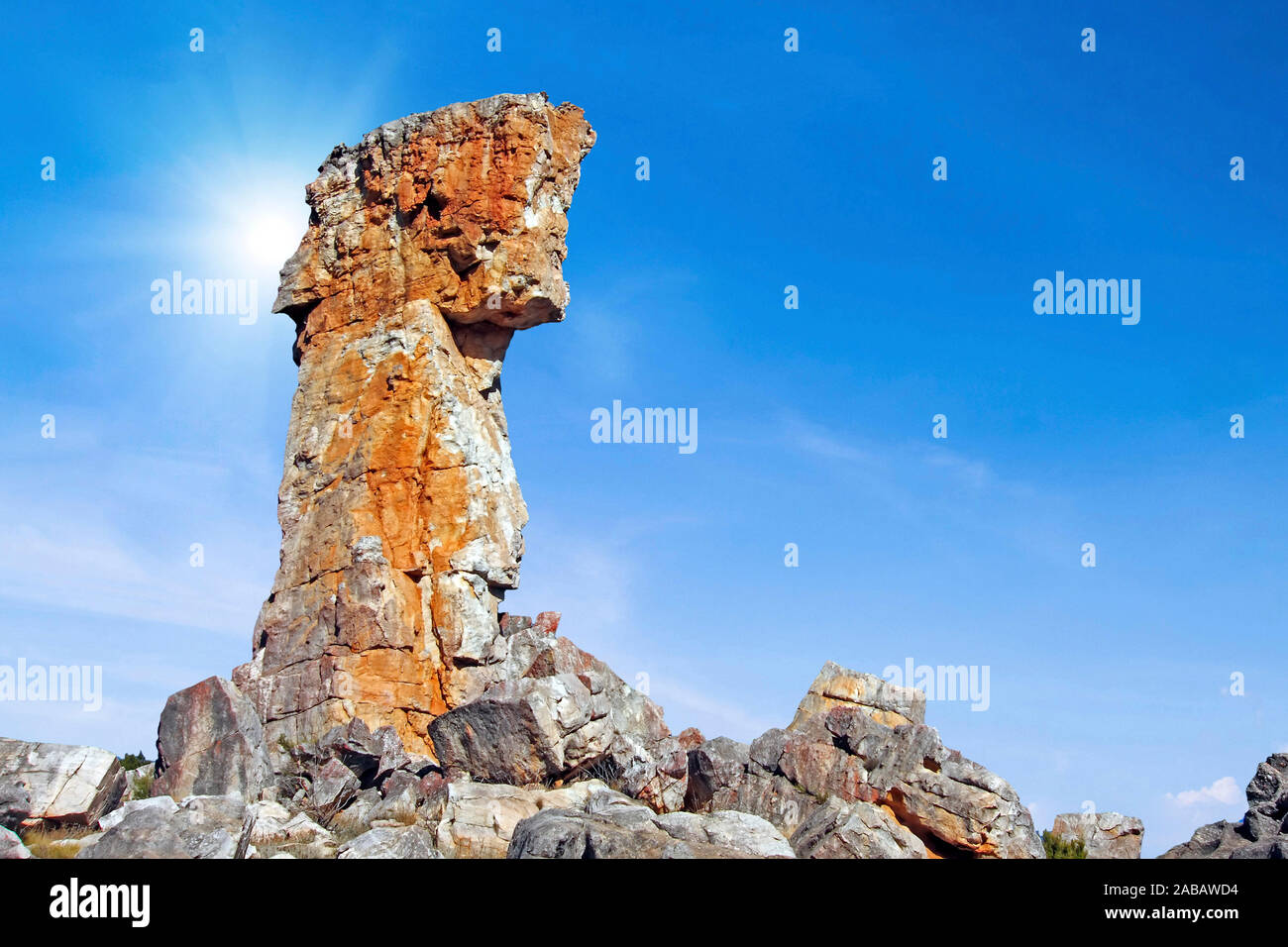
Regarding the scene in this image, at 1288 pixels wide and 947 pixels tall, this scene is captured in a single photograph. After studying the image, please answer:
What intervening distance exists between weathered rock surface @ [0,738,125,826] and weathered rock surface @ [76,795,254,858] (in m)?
3.17

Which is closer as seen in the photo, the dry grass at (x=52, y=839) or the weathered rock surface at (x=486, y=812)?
the dry grass at (x=52, y=839)

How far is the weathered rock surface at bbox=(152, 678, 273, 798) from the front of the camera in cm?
1842

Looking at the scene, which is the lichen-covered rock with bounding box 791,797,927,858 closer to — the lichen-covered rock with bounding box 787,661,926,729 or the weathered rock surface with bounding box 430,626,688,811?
the weathered rock surface with bounding box 430,626,688,811

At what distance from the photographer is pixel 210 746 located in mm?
18828

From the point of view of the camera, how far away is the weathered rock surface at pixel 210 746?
18422 mm

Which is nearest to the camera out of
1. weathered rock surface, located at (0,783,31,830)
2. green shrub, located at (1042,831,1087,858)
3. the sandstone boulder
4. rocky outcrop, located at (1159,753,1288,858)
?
weathered rock surface, located at (0,783,31,830)

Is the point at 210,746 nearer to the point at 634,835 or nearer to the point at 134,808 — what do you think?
the point at 134,808

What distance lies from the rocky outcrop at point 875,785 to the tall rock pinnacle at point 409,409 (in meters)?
6.05

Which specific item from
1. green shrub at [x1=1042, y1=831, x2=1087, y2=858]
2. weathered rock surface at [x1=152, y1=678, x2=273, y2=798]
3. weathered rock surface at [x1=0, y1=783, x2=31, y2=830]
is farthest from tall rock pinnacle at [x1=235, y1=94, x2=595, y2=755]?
green shrub at [x1=1042, y1=831, x2=1087, y2=858]

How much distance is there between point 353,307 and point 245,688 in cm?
937

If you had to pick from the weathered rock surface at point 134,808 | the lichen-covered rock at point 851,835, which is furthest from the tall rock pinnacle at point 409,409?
the lichen-covered rock at point 851,835

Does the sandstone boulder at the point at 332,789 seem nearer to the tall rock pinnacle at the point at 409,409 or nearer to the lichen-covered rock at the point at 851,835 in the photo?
the tall rock pinnacle at the point at 409,409
